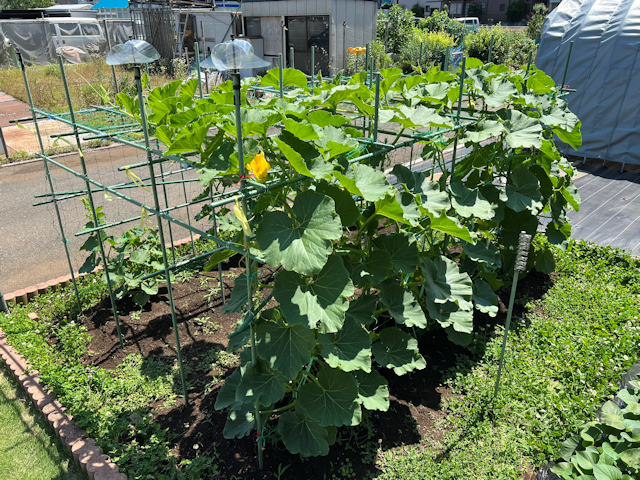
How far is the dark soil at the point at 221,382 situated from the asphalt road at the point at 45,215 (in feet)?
4.21

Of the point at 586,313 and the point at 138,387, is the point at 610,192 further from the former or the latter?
the point at 138,387

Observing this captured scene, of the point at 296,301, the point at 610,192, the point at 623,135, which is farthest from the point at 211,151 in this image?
the point at 623,135

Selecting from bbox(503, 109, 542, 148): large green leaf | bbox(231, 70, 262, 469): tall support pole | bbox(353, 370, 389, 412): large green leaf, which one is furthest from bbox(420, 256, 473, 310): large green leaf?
bbox(231, 70, 262, 469): tall support pole

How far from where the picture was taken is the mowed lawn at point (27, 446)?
2.77 meters

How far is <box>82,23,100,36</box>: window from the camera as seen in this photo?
781 inches

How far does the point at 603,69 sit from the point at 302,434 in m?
7.77

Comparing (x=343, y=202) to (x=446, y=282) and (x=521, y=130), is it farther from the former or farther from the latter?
(x=521, y=130)

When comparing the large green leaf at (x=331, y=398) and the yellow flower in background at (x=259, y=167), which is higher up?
the yellow flower in background at (x=259, y=167)

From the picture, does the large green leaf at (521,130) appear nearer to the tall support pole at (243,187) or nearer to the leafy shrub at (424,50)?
the tall support pole at (243,187)

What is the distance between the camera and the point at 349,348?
242 centimetres

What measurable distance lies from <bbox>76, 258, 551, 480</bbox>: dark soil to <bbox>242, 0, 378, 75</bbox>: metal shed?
1133 centimetres

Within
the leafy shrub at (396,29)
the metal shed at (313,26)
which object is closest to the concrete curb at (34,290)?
the metal shed at (313,26)

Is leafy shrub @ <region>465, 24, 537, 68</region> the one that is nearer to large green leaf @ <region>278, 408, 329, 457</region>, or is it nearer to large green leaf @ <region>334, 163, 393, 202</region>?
large green leaf @ <region>334, 163, 393, 202</region>

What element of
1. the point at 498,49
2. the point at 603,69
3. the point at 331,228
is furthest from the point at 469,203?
the point at 498,49
